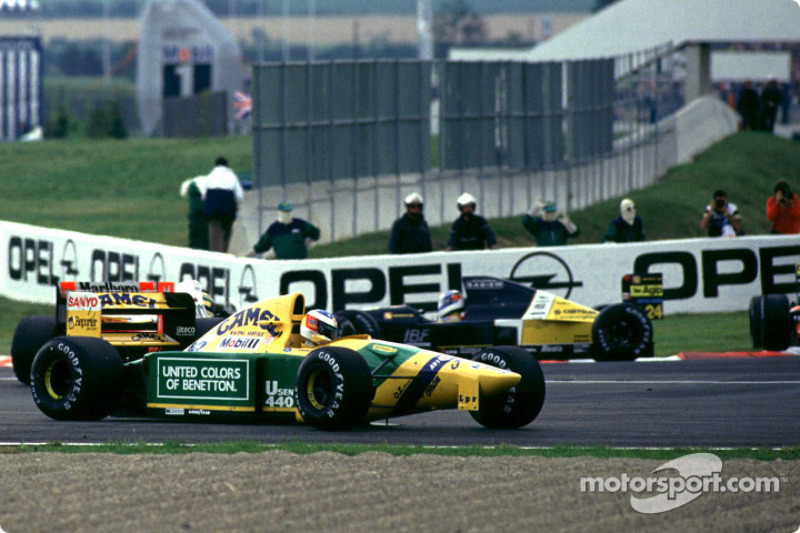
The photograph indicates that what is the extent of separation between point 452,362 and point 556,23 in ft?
307

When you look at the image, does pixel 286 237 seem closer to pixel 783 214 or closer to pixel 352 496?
pixel 783 214

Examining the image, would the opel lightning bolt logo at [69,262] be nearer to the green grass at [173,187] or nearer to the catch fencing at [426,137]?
the green grass at [173,187]

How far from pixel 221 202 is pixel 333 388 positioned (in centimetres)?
1287

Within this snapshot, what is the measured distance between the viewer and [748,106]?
58.2m

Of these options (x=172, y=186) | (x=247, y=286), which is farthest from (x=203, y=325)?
(x=172, y=186)

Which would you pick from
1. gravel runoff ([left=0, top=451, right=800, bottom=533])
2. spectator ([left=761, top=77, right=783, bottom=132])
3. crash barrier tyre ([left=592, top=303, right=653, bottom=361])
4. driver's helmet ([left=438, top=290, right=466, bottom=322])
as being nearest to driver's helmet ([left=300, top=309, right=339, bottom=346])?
gravel runoff ([left=0, top=451, right=800, bottom=533])

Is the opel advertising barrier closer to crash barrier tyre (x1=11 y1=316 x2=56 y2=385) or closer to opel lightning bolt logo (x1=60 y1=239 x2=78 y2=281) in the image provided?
opel lightning bolt logo (x1=60 y1=239 x2=78 y2=281)

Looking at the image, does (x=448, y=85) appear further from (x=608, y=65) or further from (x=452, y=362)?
(x=452, y=362)

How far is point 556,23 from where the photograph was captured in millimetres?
103188

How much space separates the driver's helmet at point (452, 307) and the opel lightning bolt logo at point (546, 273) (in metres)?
3.41

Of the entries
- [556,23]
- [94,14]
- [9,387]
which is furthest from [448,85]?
[94,14]

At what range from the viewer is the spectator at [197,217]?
2477 centimetres

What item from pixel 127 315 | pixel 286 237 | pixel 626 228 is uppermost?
pixel 626 228

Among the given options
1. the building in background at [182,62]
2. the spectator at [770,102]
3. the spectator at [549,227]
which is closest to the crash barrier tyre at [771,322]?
the spectator at [549,227]
